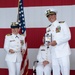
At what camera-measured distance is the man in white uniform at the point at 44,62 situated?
4430 mm

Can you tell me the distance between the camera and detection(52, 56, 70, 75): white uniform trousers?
4.05m

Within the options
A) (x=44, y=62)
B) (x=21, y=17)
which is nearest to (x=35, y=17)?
(x=21, y=17)

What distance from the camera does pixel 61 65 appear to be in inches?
161

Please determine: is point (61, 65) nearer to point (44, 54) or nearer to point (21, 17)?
point (44, 54)

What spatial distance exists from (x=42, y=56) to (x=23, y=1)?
3.15 ft

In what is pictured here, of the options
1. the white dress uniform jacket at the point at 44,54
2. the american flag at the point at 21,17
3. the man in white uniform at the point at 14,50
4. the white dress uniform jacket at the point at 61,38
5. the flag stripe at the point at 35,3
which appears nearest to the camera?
the white dress uniform jacket at the point at 61,38

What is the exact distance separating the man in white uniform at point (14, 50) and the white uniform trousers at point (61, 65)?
0.55m

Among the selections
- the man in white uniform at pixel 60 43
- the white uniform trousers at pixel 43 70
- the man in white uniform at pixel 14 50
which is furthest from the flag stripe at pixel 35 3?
the white uniform trousers at pixel 43 70

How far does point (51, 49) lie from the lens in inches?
165

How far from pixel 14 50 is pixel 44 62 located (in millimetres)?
438

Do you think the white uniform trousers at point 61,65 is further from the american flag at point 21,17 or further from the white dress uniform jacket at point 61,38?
the american flag at point 21,17

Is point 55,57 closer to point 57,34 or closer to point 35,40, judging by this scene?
point 57,34

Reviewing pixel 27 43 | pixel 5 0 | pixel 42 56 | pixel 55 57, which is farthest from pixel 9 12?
pixel 55 57

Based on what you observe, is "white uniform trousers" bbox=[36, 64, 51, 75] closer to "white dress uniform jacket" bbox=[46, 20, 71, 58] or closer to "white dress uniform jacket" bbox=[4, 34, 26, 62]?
"white dress uniform jacket" bbox=[4, 34, 26, 62]
